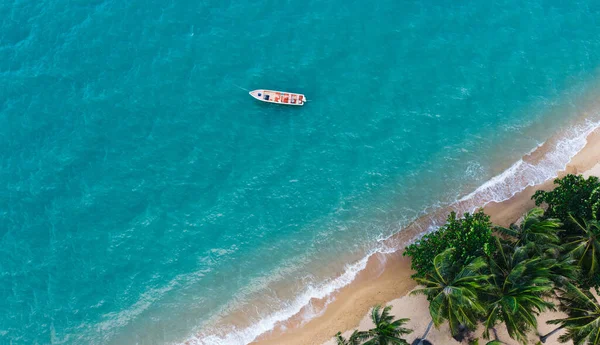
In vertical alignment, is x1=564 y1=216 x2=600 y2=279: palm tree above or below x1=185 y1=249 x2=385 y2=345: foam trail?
above

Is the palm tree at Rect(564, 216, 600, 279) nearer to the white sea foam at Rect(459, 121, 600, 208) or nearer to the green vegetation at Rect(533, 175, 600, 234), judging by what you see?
the green vegetation at Rect(533, 175, 600, 234)

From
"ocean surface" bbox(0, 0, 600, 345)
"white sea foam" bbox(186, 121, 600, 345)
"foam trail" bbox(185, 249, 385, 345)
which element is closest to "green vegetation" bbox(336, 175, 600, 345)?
"white sea foam" bbox(186, 121, 600, 345)

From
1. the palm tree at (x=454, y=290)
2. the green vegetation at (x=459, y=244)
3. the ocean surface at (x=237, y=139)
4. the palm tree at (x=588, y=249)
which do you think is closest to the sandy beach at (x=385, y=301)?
the ocean surface at (x=237, y=139)

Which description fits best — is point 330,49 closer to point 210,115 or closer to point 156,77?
point 210,115

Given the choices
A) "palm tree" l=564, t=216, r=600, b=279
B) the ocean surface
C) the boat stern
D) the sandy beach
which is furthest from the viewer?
the boat stern

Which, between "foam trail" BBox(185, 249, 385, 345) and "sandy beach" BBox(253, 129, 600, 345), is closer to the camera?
"sandy beach" BBox(253, 129, 600, 345)
